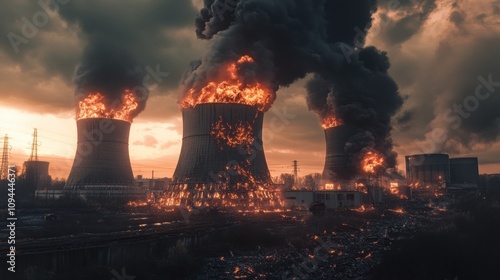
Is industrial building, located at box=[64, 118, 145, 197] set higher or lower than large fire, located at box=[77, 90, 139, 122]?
lower

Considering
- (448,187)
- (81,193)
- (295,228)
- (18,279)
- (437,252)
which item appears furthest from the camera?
(448,187)

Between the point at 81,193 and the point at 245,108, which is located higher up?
the point at 245,108

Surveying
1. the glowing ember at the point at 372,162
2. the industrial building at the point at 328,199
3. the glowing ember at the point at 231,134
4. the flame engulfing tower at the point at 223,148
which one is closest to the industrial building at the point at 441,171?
the glowing ember at the point at 372,162

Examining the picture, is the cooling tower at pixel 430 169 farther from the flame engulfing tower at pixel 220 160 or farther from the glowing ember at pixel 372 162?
the flame engulfing tower at pixel 220 160

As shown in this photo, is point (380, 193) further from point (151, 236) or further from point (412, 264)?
point (151, 236)

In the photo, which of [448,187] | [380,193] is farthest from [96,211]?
[448,187]

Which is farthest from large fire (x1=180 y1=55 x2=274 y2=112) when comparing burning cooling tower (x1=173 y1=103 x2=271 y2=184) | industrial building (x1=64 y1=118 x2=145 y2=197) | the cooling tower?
the cooling tower

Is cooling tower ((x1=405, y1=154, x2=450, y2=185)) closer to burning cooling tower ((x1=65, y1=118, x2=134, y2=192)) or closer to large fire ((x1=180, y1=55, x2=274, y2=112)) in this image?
large fire ((x1=180, y1=55, x2=274, y2=112))

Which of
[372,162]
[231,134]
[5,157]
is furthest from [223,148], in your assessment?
[5,157]
